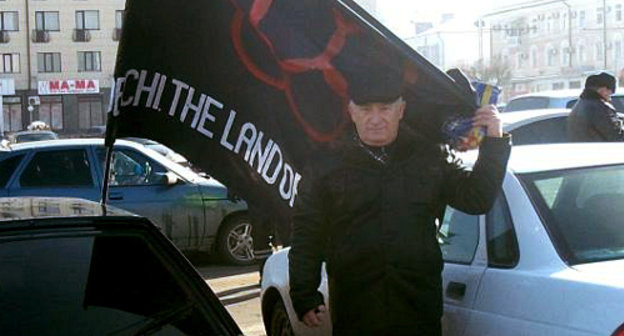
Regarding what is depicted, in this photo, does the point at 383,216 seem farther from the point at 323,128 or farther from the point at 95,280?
the point at 95,280

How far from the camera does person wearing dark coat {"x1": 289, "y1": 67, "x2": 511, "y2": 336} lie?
349 centimetres

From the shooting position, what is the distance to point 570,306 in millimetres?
3277

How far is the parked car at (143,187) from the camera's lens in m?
9.88

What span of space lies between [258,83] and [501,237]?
144 centimetres

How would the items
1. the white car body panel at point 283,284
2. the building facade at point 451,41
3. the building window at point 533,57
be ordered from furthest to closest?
the building facade at point 451,41 → the building window at point 533,57 → the white car body panel at point 283,284

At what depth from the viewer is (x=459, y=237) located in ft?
13.6

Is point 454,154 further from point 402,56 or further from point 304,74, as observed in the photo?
point 304,74

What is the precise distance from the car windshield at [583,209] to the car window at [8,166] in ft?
23.8

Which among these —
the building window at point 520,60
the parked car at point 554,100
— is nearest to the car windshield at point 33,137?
the parked car at point 554,100

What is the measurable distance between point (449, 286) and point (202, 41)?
1805 mm

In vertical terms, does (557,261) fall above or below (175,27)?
below

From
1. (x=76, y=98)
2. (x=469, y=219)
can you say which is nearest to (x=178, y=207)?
(x=469, y=219)

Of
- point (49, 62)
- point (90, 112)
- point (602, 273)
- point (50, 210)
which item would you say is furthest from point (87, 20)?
point (602, 273)

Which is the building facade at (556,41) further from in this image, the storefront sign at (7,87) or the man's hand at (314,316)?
the man's hand at (314,316)
